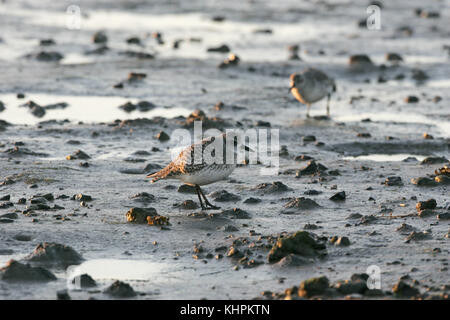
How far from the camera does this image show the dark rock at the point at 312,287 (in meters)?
6.55

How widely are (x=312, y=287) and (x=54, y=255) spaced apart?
2.43 metres

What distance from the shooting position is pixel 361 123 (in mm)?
14039

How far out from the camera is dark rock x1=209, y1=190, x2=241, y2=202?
31.9 ft

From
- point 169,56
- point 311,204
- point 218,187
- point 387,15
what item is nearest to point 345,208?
point 311,204

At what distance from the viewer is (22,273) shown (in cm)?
699

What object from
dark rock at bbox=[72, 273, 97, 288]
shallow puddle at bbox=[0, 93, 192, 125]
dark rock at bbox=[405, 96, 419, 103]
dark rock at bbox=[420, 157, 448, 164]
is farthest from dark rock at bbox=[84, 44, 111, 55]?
dark rock at bbox=[72, 273, 97, 288]

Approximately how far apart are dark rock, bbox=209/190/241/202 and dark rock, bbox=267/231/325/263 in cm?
215

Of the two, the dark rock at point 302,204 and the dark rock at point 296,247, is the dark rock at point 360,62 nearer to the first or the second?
the dark rock at point 302,204

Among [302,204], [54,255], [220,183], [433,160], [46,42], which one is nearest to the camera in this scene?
[54,255]

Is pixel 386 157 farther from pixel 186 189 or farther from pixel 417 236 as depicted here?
pixel 417 236

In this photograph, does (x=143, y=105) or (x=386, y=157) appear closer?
(x=386, y=157)

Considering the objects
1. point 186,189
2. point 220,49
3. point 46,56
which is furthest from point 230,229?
point 220,49

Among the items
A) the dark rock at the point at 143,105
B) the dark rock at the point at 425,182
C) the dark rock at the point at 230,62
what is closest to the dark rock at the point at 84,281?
the dark rock at the point at 425,182
